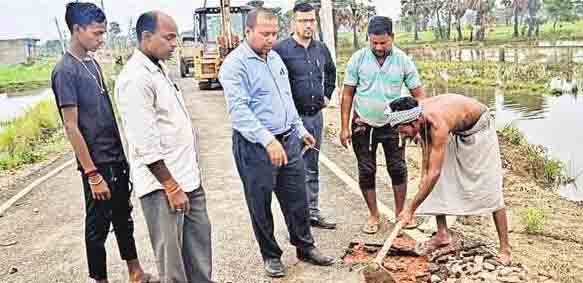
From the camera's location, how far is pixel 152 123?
3.18 metres

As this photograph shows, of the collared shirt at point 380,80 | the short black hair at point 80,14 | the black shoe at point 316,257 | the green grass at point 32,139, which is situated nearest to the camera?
the short black hair at point 80,14

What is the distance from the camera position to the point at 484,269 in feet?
13.6

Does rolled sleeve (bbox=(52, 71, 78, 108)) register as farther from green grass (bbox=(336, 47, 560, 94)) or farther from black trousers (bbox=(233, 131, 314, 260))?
green grass (bbox=(336, 47, 560, 94))

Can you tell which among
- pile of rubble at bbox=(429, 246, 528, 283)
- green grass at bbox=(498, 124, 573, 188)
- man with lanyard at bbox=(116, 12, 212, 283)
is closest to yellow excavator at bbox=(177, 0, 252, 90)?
green grass at bbox=(498, 124, 573, 188)

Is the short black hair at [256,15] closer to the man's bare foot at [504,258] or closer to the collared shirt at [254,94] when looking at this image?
the collared shirt at [254,94]

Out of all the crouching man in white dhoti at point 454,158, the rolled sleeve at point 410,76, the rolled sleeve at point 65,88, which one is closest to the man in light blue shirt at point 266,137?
the crouching man in white dhoti at point 454,158

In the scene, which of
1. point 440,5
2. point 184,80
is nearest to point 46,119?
point 184,80

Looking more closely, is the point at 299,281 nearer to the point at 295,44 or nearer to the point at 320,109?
the point at 320,109

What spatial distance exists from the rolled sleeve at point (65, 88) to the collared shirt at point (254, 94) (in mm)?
953

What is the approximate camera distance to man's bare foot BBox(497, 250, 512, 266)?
425 centimetres

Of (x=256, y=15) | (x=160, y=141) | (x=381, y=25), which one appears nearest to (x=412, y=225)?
(x=381, y=25)

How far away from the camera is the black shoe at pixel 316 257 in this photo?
4.46 metres

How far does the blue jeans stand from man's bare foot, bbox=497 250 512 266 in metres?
1.69

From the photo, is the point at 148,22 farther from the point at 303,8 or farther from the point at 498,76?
the point at 498,76
